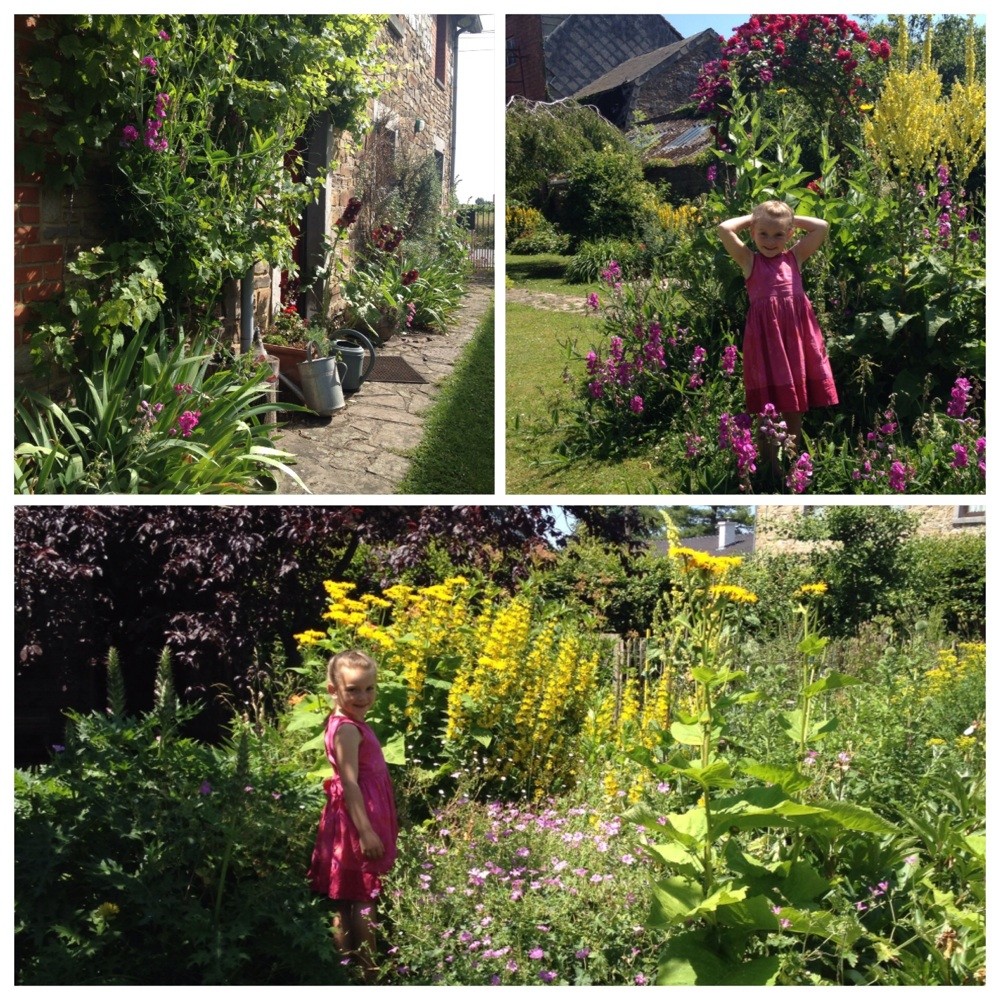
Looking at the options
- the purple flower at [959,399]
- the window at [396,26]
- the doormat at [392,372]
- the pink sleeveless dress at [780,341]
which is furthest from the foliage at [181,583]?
the window at [396,26]

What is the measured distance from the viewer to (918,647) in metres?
5.30

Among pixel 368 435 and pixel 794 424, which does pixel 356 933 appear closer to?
pixel 794 424

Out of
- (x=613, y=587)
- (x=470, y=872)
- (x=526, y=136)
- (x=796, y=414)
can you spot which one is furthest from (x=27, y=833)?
(x=526, y=136)

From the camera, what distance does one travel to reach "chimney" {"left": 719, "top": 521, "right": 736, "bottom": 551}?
6395 millimetres

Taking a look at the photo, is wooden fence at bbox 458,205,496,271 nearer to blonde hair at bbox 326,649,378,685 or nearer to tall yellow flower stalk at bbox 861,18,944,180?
tall yellow flower stalk at bbox 861,18,944,180

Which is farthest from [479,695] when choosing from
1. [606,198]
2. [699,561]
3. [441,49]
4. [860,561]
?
[441,49]

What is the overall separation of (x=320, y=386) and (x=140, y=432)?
1.83 meters

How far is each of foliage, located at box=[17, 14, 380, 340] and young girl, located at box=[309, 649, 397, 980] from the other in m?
2.44

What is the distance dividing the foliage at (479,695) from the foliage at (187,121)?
1.92m

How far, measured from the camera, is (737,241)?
3934 millimetres

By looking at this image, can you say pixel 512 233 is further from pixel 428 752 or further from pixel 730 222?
pixel 428 752

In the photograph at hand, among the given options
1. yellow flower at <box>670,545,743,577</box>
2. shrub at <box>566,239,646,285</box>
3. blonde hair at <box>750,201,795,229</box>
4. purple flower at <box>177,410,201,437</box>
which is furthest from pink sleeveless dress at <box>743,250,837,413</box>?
purple flower at <box>177,410,201,437</box>

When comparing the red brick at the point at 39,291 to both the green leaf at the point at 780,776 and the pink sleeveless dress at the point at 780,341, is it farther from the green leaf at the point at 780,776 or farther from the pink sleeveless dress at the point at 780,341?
the green leaf at the point at 780,776

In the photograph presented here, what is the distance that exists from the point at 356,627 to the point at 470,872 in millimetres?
1645
